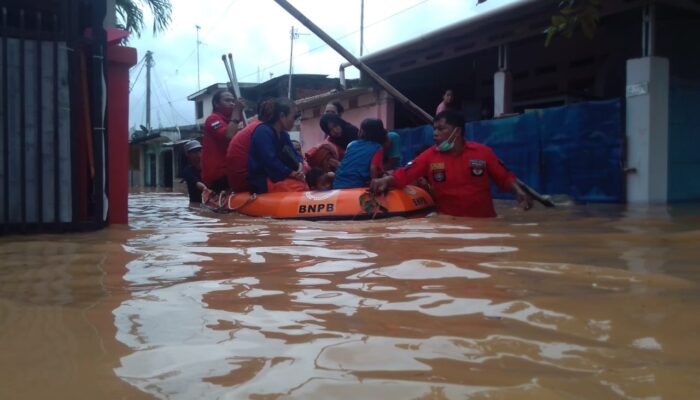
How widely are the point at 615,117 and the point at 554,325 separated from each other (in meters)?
7.50

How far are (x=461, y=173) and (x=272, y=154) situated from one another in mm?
2143

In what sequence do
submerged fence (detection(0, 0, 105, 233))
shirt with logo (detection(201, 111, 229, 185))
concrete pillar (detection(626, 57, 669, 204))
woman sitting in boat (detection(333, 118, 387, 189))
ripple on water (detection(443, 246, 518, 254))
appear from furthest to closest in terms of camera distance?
concrete pillar (detection(626, 57, 669, 204)), shirt with logo (detection(201, 111, 229, 185)), woman sitting in boat (detection(333, 118, 387, 189)), submerged fence (detection(0, 0, 105, 233)), ripple on water (detection(443, 246, 518, 254))

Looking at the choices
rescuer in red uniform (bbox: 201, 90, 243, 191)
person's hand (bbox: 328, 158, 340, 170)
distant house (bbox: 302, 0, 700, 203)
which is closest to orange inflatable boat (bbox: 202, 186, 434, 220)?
person's hand (bbox: 328, 158, 340, 170)

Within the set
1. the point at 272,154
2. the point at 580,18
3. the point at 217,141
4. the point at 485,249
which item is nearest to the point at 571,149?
the point at 272,154

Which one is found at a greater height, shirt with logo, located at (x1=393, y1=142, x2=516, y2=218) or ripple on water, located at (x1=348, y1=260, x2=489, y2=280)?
shirt with logo, located at (x1=393, y1=142, x2=516, y2=218)

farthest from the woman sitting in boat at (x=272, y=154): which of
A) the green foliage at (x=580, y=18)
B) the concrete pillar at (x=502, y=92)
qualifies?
the concrete pillar at (x=502, y=92)

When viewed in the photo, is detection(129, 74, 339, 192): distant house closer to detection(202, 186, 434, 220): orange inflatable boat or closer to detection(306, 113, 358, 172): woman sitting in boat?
detection(306, 113, 358, 172): woman sitting in boat

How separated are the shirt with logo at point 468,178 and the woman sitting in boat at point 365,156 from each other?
1.76 feet

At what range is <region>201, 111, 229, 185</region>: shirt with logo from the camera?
8344 mm

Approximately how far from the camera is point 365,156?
6676 millimetres

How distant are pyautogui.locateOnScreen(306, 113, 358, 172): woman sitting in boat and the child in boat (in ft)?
1.14

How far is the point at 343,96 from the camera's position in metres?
16.8

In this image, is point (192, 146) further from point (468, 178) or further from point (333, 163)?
point (468, 178)

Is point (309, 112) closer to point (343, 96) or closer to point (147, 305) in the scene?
point (343, 96)
